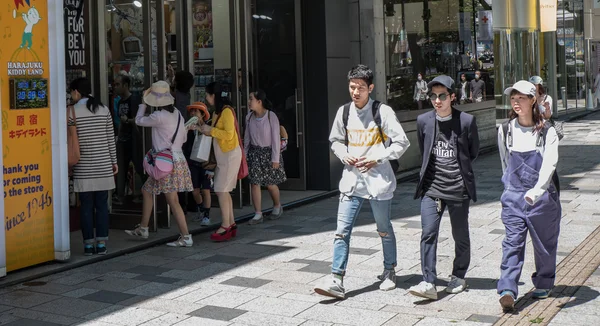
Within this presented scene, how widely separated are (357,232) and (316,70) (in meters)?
3.76

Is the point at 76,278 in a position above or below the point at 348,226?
below

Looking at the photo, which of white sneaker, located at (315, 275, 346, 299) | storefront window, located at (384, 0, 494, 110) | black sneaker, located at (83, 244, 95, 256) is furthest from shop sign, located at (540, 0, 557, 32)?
white sneaker, located at (315, 275, 346, 299)

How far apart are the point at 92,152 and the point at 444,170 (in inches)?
137

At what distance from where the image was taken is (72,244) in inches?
359

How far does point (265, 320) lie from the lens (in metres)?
6.16

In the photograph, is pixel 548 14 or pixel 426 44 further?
pixel 548 14

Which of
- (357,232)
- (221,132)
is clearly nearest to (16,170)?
(221,132)

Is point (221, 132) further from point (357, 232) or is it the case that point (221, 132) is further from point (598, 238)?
point (598, 238)

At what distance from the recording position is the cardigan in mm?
9141

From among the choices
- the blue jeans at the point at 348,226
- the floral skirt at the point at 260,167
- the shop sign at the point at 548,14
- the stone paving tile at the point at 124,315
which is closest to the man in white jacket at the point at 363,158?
the blue jeans at the point at 348,226

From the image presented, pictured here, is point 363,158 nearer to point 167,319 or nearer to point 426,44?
point 167,319

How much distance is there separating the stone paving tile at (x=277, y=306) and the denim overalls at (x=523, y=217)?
1.45 m

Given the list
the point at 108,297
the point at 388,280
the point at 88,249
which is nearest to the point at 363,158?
the point at 388,280

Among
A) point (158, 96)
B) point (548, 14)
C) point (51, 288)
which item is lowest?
point (51, 288)
